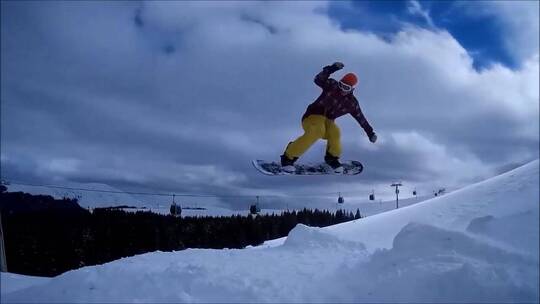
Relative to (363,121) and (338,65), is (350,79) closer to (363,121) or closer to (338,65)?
(338,65)

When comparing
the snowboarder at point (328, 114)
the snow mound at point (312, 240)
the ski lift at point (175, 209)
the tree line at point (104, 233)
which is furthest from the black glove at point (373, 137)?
the tree line at point (104, 233)

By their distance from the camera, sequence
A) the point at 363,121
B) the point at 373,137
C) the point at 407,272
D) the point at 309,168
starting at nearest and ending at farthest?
the point at 407,272
the point at 363,121
the point at 373,137
the point at 309,168

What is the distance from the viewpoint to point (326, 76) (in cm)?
623

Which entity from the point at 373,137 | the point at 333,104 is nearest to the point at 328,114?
the point at 333,104

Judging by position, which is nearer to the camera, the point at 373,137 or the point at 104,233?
the point at 373,137

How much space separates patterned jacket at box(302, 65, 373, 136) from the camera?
6.35 metres

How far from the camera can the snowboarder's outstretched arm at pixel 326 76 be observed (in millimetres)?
6019

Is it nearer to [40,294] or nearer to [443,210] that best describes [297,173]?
[443,210]

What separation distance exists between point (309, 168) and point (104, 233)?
38687 mm

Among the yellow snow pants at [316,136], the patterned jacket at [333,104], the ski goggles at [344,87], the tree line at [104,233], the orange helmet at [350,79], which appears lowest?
the tree line at [104,233]

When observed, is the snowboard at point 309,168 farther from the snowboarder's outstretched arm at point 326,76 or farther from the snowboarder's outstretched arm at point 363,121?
the snowboarder's outstretched arm at point 326,76

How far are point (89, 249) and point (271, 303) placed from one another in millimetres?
40070

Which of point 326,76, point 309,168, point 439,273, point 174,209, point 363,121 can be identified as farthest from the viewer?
point 174,209

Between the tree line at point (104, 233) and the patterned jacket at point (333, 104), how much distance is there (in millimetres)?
29956
